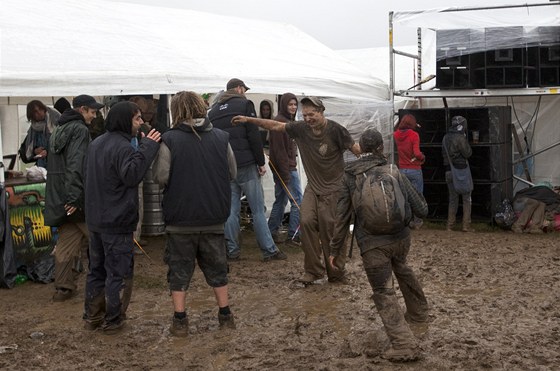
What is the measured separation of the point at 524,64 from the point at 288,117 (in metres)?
4.18

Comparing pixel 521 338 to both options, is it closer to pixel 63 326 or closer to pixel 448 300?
pixel 448 300

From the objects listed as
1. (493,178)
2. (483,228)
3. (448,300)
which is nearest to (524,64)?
(493,178)

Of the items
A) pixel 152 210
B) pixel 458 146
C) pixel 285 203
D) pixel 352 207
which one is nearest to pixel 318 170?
pixel 352 207

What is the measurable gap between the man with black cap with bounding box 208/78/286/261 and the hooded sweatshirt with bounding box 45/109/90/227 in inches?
78.1

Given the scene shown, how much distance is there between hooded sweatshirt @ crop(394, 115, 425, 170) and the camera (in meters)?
11.2

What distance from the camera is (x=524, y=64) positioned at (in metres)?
11.4

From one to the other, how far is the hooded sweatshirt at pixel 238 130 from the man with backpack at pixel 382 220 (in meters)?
3.22

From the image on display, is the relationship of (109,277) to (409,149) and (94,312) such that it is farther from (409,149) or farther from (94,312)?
(409,149)

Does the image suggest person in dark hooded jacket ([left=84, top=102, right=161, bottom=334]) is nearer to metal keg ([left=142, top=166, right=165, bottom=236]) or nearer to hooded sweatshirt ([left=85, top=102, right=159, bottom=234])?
hooded sweatshirt ([left=85, top=102, right=159, bottom=234])

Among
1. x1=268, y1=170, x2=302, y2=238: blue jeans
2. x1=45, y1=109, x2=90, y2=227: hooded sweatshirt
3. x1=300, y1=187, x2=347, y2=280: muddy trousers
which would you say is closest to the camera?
x1=45, y1=109, x2=90, y2=227: hooded sweatshirt

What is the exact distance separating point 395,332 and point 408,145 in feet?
21.4

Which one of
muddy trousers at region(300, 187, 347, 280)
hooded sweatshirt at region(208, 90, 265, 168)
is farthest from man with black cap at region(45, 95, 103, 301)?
muddy trousers at region(300, 187, 347, 280)

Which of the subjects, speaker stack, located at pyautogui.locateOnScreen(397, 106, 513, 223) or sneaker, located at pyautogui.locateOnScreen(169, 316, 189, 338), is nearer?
sneaker, located at pyautogui.locateOnScreen(169, 316, 189, 338)

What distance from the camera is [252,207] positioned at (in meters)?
8.55
